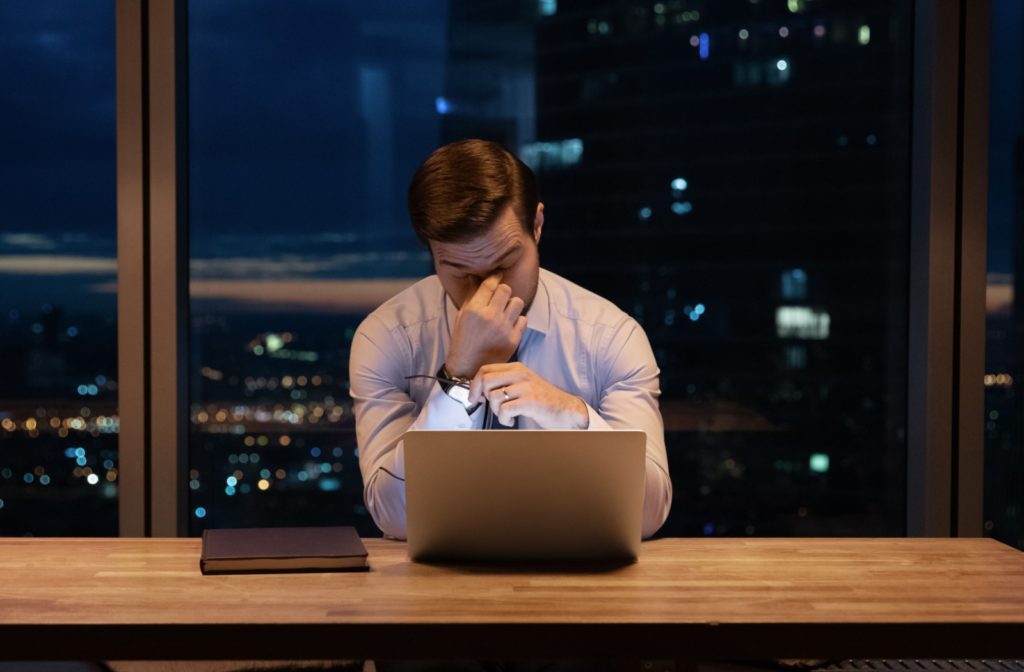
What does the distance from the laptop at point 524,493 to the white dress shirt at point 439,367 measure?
1.15ft

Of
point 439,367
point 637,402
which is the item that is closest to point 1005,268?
point 637,402

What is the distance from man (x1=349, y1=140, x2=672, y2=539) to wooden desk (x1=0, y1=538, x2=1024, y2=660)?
324 mm

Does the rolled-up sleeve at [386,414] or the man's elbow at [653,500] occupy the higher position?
the rolled-up sleeve at [386,414]

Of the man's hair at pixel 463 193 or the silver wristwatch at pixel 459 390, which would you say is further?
the man's hair at pixel 463 193

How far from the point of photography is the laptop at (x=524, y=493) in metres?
1.54

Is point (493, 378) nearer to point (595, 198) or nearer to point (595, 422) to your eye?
point (595, 422)

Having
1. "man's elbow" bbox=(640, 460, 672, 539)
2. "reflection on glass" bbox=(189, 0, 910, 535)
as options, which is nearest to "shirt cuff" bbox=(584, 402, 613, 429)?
"man's elbow" bbox=(640, 460, 672, 539)

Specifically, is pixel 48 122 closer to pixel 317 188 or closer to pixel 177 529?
pixel 317 188

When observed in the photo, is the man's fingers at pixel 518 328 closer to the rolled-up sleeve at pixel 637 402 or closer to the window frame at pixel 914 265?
the rolled-up sleeve at pixel 637 402

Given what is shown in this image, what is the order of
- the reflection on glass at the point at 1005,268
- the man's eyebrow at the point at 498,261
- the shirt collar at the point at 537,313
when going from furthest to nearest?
the reflection on glass at the point at 1005,268, the shirt collar at the point at 537,313, the man's eyebrow at the point at 498,261

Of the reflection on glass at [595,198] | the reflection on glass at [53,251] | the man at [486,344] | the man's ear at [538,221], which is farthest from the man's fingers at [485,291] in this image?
the reflection on glass at [53,251]

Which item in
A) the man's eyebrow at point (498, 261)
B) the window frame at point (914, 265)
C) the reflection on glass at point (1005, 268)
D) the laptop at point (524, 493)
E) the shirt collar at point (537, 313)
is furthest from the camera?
the reflection on glass at point (1005, 268)

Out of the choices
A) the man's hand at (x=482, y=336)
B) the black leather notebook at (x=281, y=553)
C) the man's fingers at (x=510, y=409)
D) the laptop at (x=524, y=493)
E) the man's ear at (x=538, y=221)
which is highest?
the man's ear at (x=538, y=221)

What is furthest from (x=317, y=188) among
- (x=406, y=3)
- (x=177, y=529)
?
(x=177, y=529)
